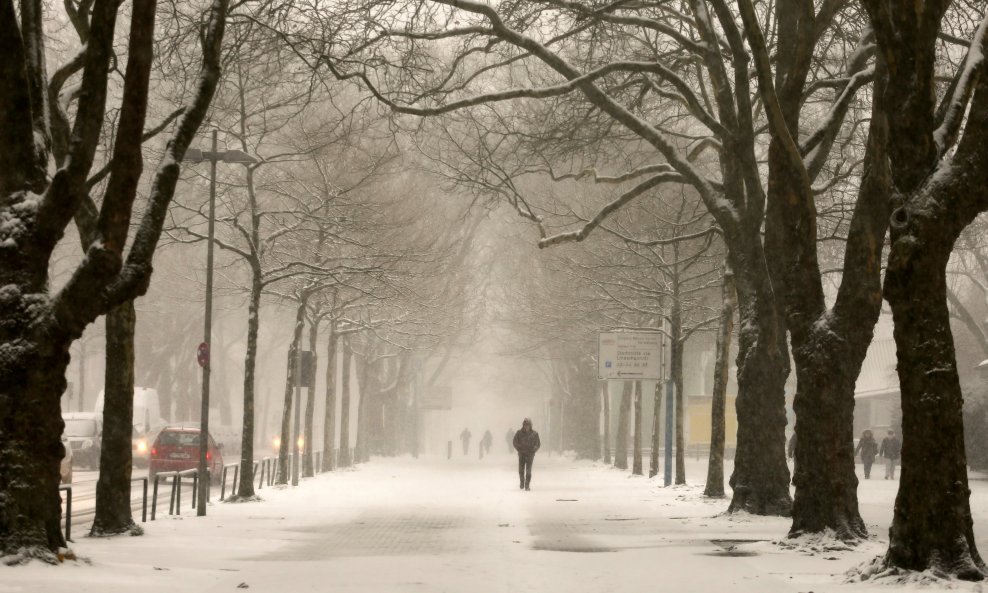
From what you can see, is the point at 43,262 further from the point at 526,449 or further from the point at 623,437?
the point at 623,437

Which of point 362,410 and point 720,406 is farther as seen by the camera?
point 362,410

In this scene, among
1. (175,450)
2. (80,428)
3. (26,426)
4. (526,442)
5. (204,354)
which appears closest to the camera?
(26,426)

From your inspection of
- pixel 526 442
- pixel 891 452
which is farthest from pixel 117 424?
pixel 891 452

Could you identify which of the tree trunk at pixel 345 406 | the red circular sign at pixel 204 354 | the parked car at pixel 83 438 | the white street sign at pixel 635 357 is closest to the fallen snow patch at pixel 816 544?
the red circular sign at pixel 204 354

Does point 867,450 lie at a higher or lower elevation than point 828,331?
lower

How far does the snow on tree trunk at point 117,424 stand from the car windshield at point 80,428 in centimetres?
2784

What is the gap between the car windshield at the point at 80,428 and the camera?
4281cm

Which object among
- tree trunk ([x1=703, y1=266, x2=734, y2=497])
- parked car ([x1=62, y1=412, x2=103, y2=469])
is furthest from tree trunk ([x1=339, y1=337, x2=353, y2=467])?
tree trunk ([x1=703, y1=266, x2=734, y2=497])

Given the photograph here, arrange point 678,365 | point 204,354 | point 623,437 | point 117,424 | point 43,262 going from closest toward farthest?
point 43,262 → point 117,424 → point 204,354 → point 678,365 → point 623,437

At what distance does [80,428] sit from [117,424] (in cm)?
2803

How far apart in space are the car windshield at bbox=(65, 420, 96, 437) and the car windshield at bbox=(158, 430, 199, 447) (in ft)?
32.2

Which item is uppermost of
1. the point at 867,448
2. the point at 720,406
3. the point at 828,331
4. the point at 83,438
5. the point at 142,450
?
the point at 828,331

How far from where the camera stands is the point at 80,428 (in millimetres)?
42844

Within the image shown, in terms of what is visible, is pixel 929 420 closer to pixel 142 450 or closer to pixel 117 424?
pixel 117 424
